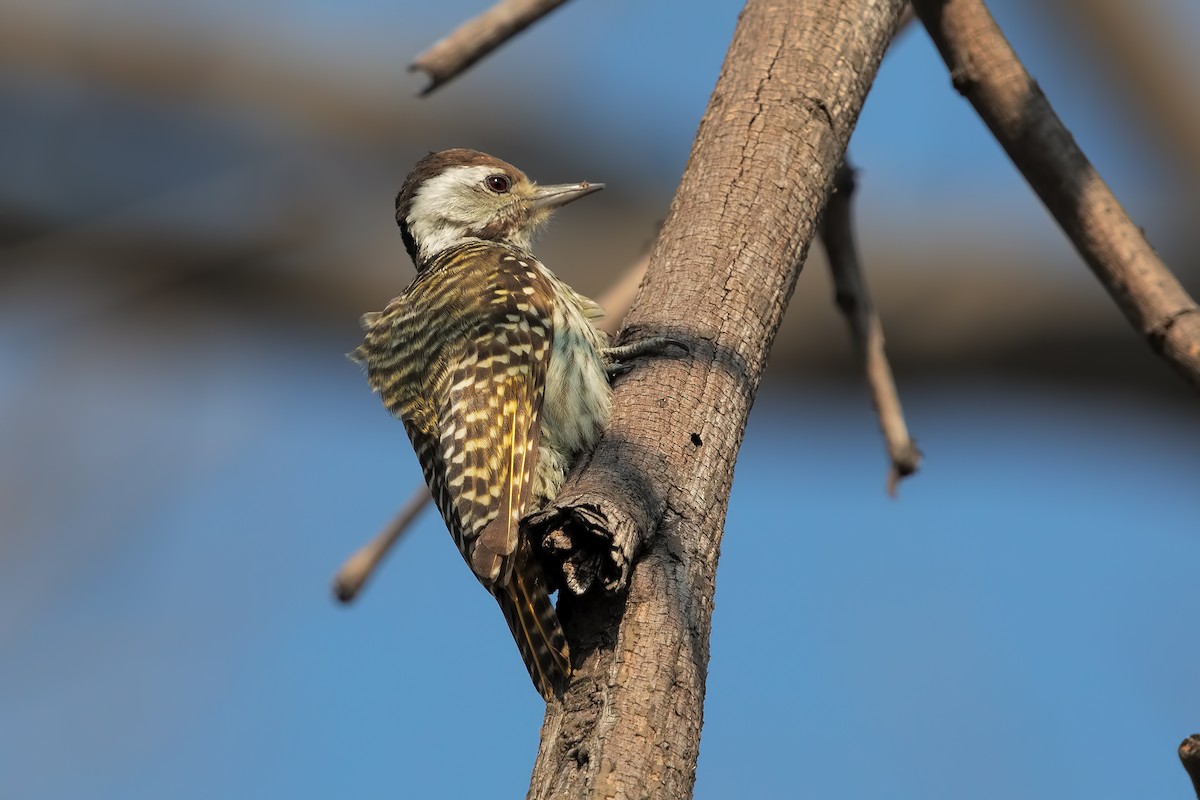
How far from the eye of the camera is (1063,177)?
424cm

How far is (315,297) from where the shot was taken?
447 inches

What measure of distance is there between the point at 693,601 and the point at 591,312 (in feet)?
7.84

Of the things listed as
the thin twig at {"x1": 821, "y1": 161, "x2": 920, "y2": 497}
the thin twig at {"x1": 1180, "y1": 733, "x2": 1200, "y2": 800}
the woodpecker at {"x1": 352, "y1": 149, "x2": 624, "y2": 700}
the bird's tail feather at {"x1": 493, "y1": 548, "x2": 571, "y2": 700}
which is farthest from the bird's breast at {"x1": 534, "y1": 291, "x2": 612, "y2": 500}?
the thin twig at {"x1": 1180, "y1": 733, "x2": 1200, "y2": 800}

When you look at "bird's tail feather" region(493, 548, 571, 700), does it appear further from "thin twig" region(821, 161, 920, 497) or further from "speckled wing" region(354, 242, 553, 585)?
"thin twig" region(821, 161, 920, 497)

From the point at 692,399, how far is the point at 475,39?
1585 mm

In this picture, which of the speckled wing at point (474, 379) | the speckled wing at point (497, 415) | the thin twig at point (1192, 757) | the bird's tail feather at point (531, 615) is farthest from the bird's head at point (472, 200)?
the thin twig at point (1192, 757)

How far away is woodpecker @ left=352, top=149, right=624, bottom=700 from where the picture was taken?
4008mm

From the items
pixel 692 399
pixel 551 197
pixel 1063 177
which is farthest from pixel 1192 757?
pixel 551 197

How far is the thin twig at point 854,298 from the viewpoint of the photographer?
491 cm

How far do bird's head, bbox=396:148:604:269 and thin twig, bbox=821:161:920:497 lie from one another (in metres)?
1.52

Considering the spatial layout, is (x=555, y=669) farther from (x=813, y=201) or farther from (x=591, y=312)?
(x=591, y=312)

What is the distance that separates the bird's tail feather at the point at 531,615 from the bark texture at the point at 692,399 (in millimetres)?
608

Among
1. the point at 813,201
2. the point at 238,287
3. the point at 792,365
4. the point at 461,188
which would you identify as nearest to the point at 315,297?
the point at 238,287

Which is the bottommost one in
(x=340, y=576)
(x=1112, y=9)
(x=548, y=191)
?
(x=340, y=576)
